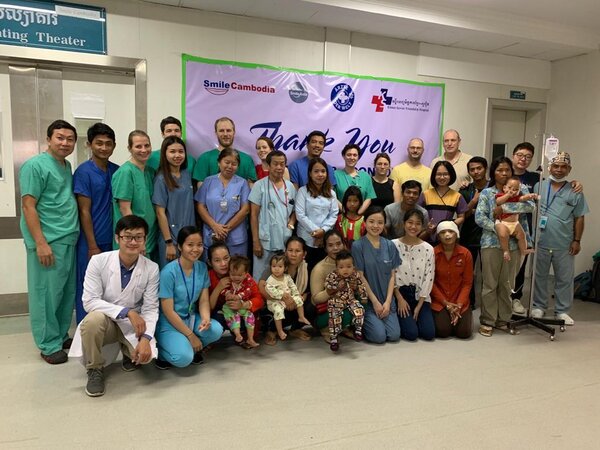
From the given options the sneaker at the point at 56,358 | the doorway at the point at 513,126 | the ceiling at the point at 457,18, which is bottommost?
the sneaker at the point at 56,358

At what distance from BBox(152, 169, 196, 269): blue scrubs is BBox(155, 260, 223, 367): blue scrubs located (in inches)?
18.6

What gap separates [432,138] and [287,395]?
11.5ft

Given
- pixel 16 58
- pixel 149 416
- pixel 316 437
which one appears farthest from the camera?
pixel 16 58

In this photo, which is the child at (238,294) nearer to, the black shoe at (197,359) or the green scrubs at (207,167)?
the black shoe at (197,359)

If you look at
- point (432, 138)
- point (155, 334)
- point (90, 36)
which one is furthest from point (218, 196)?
point (432, 138)

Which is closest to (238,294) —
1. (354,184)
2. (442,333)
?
(354,184)

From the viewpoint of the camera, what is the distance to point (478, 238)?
3.85 metres

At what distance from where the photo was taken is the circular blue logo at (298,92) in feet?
14.2

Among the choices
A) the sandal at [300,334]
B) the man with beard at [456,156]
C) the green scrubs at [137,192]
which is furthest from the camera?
the man with beard at [456,156]

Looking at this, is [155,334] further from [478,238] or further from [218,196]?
[478,238]

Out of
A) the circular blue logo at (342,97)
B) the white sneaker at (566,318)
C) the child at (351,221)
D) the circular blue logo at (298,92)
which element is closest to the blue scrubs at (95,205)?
the child at (351,221)

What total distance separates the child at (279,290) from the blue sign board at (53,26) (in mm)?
2352

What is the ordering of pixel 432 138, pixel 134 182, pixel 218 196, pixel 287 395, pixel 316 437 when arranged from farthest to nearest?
pixel 432 138, pixel 218 196, pixel 134 182, pixel 287 395, pixel 316 437

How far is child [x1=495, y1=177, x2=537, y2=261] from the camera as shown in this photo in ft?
10.9
